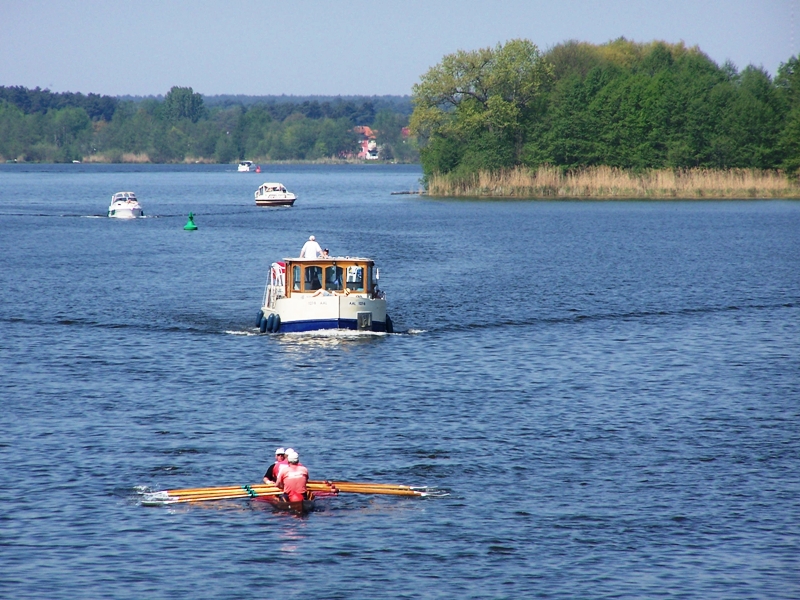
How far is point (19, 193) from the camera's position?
17512 centimetres

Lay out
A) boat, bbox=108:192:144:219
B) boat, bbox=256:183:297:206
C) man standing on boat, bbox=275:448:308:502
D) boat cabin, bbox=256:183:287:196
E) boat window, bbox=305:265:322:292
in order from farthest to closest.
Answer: boat cabin, bbox=256:183:287:196 → boat, bbox=256:183:297:206 → boat, bbox=108:192:144:219 → boat window, bbox=305:265:322:292 → man standing on boat, bbox=275:448:308:502

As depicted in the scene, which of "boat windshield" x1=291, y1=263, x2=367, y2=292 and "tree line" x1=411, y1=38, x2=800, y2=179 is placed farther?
"tree line" x1=411, y1=38, x2=800, y2=179

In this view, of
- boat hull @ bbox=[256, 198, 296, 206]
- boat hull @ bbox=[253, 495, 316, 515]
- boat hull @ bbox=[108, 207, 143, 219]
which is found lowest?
boat hull @ bbox=[253, 495, 316, 515]

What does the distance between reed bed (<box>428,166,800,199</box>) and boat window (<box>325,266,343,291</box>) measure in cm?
9532

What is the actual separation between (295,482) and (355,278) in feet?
67.1

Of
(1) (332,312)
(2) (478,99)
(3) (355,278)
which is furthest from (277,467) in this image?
(2) (478,99)

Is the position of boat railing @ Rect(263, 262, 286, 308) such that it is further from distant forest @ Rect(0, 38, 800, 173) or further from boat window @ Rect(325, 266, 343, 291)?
distant forest @ Rect(0, 38, 800, 173)

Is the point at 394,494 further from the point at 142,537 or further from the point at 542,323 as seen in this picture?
the point at 542,323

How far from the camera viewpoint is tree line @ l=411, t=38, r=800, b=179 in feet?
460

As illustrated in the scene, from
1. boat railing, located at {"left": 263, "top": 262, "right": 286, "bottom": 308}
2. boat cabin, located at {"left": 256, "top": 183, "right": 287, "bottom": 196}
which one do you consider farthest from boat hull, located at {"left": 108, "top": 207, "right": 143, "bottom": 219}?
boat railing, located at {"left": 263, "top": 262, "right": 286, "bottom": 308}

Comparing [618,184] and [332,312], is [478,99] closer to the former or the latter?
[618,184]

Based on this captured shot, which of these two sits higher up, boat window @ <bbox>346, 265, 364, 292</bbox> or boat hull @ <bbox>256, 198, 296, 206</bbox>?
boat hull @ <bbox>256, 198, 296, 206</bbox>

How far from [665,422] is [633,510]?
8372 millimetres

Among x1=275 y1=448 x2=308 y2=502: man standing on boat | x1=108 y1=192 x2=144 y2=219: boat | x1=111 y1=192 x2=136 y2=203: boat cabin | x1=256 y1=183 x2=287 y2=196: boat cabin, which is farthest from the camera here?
x1=256 y1=183 x2=287 y2=196: boat cabin
